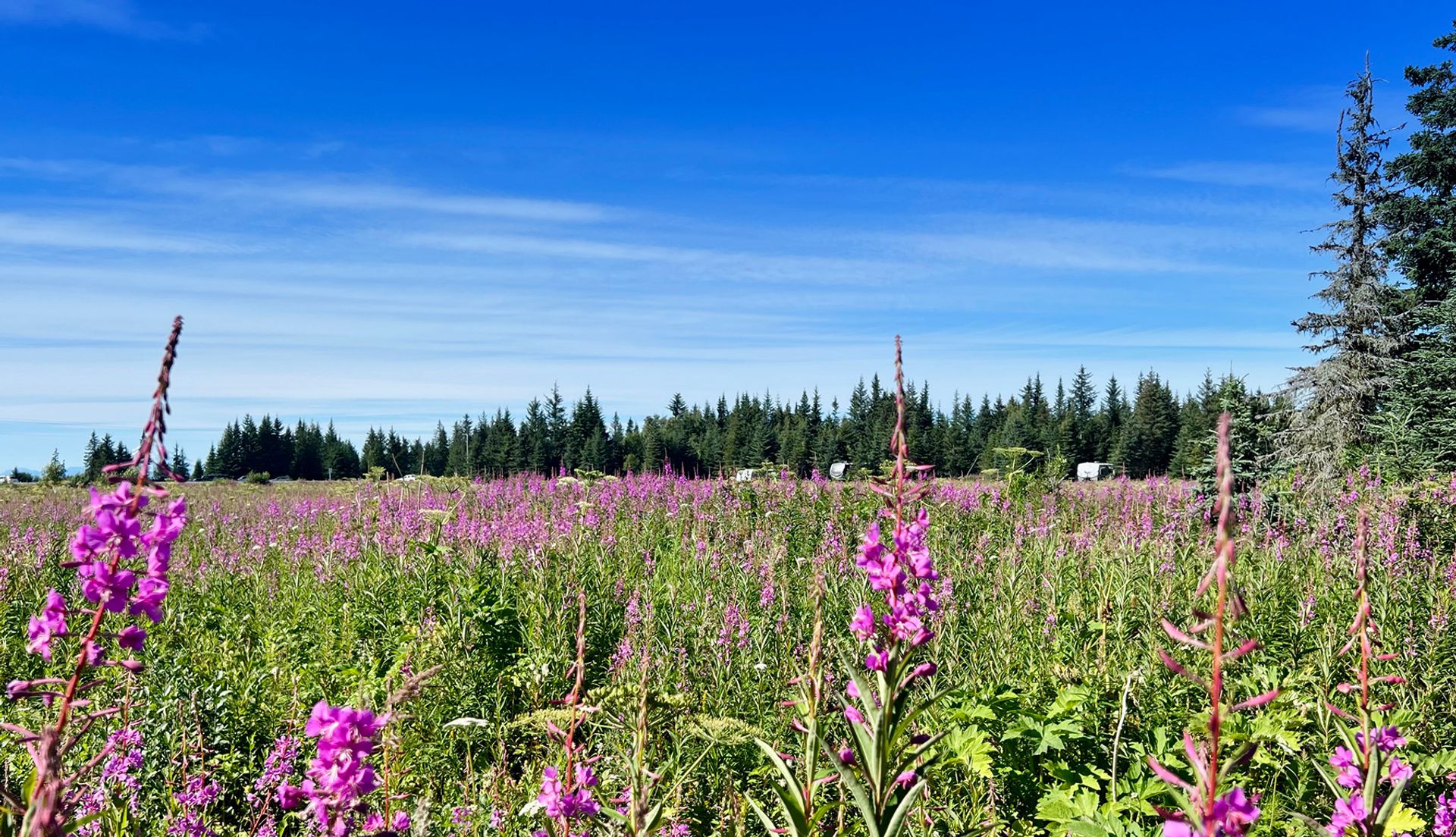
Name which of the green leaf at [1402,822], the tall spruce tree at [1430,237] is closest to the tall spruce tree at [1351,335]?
the tall spruce tree at [1430,237]

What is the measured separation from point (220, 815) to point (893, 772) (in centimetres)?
367

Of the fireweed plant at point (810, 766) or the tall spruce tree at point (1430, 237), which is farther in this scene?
the tall spruce tree at point (1430, 237)

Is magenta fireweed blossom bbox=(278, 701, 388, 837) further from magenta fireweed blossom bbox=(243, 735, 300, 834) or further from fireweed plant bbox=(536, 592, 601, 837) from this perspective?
magenta fireweed blossom bbox=(243, 735, 300, 834)

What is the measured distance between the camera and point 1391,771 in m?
2.35

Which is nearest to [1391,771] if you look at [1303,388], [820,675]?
[820,675]

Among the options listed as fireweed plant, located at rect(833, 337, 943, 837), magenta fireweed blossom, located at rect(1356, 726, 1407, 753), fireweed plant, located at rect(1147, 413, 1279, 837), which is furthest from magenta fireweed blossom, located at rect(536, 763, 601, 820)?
magenta fireweed blossom, located at rect(1356, 726, 1407, 753)

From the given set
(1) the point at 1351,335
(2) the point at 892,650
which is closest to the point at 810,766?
(2) the point at 892,650

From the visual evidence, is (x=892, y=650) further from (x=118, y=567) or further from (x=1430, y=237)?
(x=1430, y=237)

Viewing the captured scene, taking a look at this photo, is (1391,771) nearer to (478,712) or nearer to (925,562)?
(925,562)

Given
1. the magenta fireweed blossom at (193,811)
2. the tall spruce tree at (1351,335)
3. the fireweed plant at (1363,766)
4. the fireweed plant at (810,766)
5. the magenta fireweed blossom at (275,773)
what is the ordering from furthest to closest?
the tall spruce tree at (1351,335), the magenta fireweed blossom at (275,773), the magenta fireweed blossom at (193,811), the fireweed plant at (810,766), the fireweed plant at (1363,766)

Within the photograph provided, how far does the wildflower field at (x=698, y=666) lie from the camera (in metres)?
3.26

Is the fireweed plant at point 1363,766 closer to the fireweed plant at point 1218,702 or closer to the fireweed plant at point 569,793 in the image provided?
the fireweed plant at point 1218,702

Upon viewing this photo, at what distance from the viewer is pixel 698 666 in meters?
5.47

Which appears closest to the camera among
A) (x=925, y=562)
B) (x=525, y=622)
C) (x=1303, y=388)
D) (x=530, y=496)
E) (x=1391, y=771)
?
(x=925, y=562)
